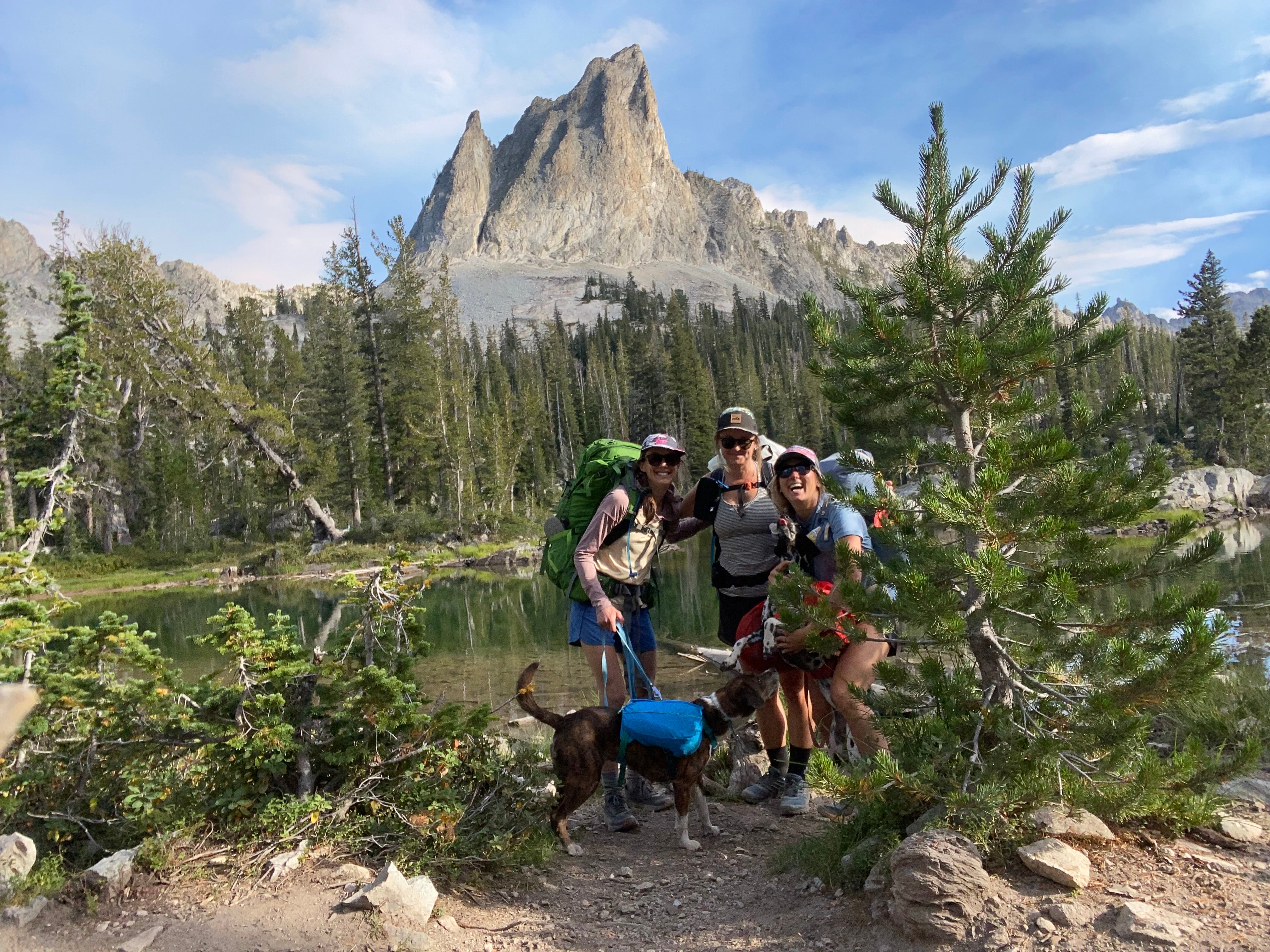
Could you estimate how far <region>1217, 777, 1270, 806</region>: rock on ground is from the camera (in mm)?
3461

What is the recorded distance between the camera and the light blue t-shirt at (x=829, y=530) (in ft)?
12.8

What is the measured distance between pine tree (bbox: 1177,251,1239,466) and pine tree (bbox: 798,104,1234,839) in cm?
4751

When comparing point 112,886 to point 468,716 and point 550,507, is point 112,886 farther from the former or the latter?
point 550,507

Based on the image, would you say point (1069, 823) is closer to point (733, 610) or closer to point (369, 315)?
point (733, 610)

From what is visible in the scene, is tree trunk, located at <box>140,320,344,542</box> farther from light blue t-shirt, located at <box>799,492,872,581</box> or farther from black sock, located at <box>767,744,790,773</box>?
light blue t-shirt, located at <box>799,492,872,581</box>

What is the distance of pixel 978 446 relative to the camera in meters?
3.75

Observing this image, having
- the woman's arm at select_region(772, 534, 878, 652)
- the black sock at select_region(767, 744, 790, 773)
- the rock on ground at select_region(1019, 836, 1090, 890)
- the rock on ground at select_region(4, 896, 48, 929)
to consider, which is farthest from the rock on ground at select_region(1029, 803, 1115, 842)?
the rock on ground at select_region(4, 896, 48, 929)

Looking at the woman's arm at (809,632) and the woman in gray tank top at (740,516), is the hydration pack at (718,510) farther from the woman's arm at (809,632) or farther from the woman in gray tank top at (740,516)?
the woman's arm at (809,632)

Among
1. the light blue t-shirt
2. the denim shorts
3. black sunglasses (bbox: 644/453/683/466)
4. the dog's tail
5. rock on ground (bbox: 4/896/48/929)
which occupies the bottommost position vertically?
rock on ground (bbox: 4/896/48/929)

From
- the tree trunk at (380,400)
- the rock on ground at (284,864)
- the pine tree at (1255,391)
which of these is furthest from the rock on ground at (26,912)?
the pine tree at (1255,391)

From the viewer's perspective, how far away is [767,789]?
478 centimetres

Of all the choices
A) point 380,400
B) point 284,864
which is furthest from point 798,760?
point 380,400

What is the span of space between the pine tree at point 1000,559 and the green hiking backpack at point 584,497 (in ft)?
4.68

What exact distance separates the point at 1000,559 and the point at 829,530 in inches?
50.3
